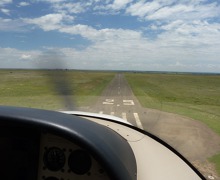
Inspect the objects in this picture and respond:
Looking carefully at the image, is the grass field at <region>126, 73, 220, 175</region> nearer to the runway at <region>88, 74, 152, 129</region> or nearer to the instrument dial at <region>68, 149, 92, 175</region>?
the runway at <region>88, 74, 152, 129</region>

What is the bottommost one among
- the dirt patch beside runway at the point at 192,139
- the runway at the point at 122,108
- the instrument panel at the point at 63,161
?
the dirt patch beside runway at the point at 192,139

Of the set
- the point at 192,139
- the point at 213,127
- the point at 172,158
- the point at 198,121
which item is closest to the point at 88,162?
the point at 172,158

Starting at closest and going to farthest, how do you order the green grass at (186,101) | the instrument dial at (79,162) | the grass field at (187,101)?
the instrument dial at (79,162), the grass field at (187,101), the green grass at (186,101)

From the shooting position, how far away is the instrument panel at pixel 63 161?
1979 mm

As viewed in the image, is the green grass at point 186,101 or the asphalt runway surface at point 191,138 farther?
the green grass at point 186,101

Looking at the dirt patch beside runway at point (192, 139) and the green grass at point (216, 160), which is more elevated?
the dirt patch beside runway at point (192, 139)

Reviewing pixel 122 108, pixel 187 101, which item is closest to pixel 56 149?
pixel 122 108

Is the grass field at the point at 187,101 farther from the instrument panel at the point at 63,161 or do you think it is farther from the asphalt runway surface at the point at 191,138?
the instrument panel at the point at 63,161

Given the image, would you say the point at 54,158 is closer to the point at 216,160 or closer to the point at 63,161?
the point at 63,161

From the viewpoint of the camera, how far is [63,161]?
2098mm

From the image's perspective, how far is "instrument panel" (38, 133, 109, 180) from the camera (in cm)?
198

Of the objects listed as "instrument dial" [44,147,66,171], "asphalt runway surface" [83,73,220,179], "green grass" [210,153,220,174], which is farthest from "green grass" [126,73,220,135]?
"green grass" [210,153,220,174]

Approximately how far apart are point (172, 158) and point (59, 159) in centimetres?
129

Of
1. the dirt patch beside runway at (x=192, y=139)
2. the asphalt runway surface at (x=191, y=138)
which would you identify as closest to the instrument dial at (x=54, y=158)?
the asphalt runway surface at (x=191, y=138)
